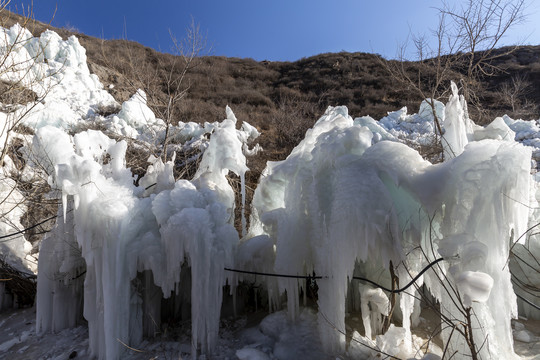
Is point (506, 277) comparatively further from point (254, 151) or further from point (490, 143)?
point (254, 151)

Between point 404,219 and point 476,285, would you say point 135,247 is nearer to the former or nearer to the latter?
point 404,219

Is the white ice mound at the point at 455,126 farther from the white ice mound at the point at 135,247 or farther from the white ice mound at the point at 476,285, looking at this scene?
the white ice mound at the point at 135,247

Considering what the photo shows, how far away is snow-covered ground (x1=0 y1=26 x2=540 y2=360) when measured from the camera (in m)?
2.54

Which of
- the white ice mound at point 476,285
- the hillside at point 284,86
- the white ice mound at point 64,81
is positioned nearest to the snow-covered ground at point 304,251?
the white ice mound at point 476,285

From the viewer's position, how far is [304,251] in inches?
139

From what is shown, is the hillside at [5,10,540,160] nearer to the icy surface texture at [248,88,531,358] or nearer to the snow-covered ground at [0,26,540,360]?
the snow-covered ground at [0,26,540,360]

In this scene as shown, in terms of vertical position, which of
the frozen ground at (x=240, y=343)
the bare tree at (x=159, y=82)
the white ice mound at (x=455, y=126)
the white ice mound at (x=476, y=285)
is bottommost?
the frozen ground at (x=240, y=343)

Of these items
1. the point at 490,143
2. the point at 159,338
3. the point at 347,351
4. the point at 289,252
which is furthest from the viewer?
the point at 159,338

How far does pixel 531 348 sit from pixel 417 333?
114 cm

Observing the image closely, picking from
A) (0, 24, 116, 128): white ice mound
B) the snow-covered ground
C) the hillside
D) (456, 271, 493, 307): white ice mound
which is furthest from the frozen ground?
(0, 24, 116, 128): white ice mound

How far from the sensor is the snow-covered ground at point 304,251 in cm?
254

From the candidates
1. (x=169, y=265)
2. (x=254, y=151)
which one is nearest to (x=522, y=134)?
(x=254, y=151)

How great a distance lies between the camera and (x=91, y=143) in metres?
4.67

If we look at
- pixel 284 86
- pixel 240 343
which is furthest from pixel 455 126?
pixel 284 86
